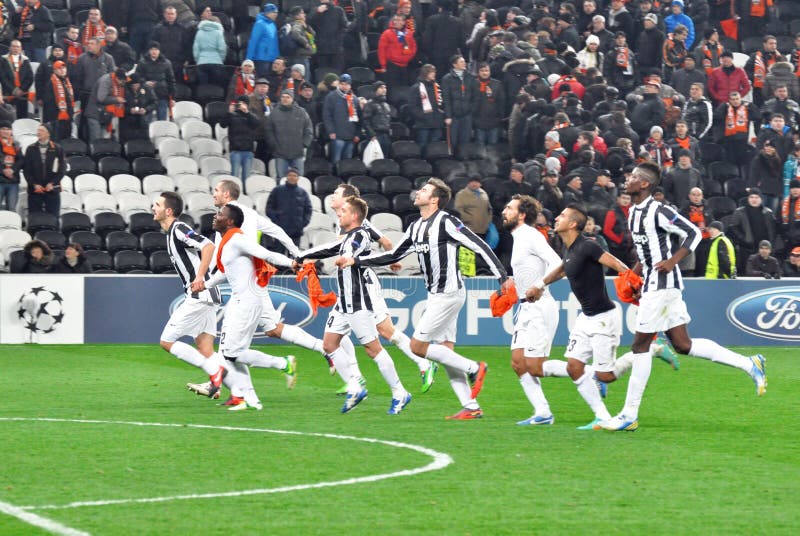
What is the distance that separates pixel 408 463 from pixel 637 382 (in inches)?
107

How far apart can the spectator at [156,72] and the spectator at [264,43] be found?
5.12ft

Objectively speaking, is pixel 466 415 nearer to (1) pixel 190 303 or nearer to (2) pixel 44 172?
(1) pixel 190 303

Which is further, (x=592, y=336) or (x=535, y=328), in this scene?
(x=535, y=328)

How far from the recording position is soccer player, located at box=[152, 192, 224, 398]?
1408 centimetres

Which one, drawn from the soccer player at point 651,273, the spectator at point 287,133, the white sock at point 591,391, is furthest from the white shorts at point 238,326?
the spectator at point 287,133

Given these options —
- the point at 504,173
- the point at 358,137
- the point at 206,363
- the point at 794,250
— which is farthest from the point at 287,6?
the point at 206,363

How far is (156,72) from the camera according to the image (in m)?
24.3

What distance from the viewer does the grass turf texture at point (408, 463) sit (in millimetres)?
7602

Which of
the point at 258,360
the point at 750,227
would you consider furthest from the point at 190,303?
the point at 750,227

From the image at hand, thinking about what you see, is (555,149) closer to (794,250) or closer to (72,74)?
(794,250)

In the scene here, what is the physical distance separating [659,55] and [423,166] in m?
5.87

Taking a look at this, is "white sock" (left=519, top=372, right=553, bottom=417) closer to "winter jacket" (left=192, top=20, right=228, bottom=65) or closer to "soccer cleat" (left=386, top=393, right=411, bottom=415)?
"soccer cleat" (left=386, top=393, right=411, bottom=415)

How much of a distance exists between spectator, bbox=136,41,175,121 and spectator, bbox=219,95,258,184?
1.28 meters

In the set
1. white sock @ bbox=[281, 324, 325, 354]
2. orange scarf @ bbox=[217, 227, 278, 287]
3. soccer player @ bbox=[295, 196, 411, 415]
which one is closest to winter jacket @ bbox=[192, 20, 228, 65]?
white sock @ bbox=[281, 324, 325, 354]
